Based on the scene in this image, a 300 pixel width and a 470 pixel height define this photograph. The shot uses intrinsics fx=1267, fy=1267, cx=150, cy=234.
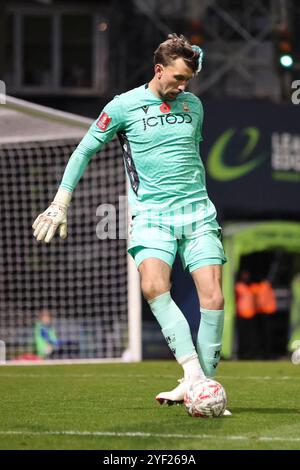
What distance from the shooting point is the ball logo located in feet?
26.3

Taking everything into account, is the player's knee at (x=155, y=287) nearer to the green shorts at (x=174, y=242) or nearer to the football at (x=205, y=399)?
the green shorts at (x=174, y=242)


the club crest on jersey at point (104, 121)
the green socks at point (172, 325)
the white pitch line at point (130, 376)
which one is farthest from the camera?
the white pitch line at point (130, 376)

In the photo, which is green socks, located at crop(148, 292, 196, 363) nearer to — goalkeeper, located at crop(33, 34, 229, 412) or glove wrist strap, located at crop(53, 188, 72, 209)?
goalkeeper, located at crop(33, 34, 229, 412)

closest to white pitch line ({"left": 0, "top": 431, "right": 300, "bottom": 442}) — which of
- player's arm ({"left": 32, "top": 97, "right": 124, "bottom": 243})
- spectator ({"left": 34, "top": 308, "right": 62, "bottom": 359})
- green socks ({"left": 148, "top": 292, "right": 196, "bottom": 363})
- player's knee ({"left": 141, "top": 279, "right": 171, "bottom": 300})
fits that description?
green socks ({"left": 148, "top": 292, "right": 196, "bottom": 363})

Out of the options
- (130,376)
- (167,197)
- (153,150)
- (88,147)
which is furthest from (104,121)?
(130,376)

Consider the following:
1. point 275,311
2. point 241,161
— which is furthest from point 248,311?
point 241,161

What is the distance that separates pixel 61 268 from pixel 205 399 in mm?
11942

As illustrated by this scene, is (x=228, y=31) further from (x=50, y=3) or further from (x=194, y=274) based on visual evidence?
(x=194, y=274)

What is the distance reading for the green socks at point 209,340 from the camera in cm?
791

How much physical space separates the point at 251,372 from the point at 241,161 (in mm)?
9171

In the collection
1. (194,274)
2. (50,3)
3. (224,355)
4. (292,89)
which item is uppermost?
(50,3)

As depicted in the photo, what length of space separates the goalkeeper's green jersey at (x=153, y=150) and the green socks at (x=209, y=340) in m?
Result: 0.62

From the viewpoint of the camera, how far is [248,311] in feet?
73.6

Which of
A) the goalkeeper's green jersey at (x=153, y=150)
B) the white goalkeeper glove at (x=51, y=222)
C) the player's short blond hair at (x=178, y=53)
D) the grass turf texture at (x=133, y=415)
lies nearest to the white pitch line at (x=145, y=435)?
the grass turf texture at (x=133, y=415)
